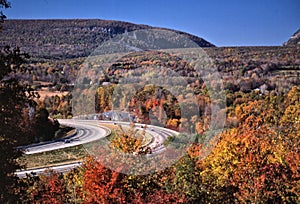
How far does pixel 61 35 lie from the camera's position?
375 feet

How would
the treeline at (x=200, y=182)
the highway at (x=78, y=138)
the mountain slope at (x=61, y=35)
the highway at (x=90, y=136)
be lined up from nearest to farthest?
the treeline at (x=200, y=182) < the highway at (x=90, y=136) < the highway at (x=78, y=138) < the mountain slope at (x=61, y=35)

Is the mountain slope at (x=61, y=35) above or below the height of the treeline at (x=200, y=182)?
above

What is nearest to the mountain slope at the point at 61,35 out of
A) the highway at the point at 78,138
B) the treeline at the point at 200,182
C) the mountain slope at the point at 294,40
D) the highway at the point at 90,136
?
the mountain slope at the point at 294,40

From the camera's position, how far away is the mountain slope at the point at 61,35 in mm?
102250

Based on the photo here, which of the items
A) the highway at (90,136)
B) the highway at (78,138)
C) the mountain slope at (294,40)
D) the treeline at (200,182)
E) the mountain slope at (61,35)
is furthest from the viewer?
the mountain slope at (294,40)

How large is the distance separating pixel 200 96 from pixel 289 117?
53.8ft

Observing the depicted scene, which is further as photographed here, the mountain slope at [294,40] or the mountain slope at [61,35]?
the mountain slope at [294,40]

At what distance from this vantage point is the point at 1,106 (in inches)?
360

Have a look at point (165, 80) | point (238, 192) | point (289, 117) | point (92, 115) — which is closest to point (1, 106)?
point (238, 192)

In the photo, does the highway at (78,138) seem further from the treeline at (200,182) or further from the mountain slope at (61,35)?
the mountain slope at (61,35)

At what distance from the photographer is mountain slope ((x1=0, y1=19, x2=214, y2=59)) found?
4026 inches

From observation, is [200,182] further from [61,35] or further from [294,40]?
[294,40]

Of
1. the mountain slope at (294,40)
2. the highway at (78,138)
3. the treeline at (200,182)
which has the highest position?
the mountain slope at (294,40)

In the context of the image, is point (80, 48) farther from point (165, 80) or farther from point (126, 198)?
point (126, 198)
